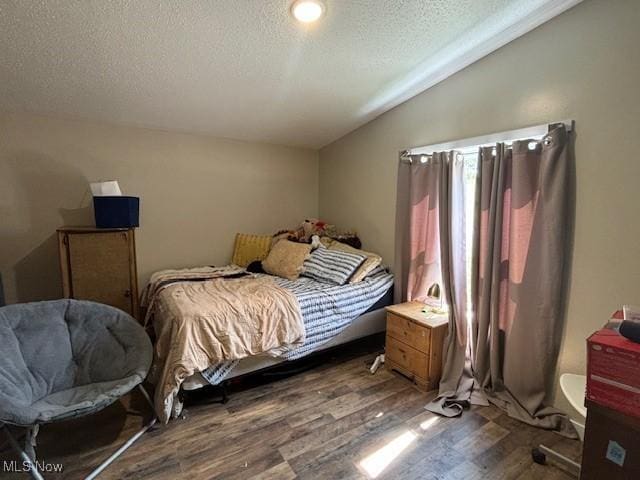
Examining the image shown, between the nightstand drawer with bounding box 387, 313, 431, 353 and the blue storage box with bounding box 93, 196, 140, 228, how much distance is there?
2209 mm

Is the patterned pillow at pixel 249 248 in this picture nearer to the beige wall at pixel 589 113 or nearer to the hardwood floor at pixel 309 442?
the hardwood floor at pixel 309 442

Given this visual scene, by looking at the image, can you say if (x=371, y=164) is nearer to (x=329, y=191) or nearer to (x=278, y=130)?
(x=329, y=191)

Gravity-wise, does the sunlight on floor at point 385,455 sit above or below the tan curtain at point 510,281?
below

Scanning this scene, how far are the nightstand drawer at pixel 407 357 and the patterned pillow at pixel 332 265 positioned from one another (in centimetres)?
64

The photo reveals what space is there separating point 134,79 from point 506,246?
274 centimetres

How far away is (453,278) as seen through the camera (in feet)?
7.56

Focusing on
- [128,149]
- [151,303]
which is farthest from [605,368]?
[128,149]

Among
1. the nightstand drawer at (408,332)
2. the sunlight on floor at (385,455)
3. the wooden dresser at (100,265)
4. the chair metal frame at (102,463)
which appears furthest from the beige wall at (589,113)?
the wooden dresser at (100,265)

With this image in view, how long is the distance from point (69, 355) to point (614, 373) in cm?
263

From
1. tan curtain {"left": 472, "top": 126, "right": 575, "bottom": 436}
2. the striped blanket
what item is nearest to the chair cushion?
the striped blanket

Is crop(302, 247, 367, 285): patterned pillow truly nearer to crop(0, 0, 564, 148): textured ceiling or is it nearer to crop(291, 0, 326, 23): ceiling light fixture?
crop(0, 0, 564, 148): textured ceiling

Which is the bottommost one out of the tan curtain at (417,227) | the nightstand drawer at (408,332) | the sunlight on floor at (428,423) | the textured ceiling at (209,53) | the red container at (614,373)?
the sunlight on floor at (428,423)

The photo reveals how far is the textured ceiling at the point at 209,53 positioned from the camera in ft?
5.26

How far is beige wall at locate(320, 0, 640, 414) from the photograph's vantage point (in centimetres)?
157
